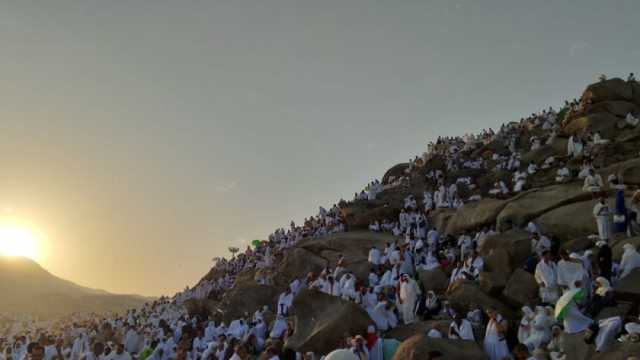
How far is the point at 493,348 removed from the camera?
1365 centimetres

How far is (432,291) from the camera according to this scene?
18391mm

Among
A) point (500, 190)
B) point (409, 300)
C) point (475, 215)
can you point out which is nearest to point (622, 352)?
point (409, 300)

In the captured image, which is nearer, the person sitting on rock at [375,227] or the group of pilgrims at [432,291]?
the group of pilgrims at [432,291]

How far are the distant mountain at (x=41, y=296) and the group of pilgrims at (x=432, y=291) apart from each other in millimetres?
60567

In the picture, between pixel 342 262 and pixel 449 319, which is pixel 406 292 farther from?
pixel 342 262

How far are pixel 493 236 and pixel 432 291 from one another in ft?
10.1

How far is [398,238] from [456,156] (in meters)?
11.3

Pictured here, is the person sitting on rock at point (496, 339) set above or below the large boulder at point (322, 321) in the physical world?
below

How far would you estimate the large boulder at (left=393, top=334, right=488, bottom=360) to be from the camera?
468 inches

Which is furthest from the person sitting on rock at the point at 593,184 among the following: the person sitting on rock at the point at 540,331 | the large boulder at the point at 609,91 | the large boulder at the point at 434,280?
the large boulder at the point at 609,91

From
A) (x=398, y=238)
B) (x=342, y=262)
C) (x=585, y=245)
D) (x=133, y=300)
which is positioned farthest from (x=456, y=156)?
(x=133, y=300)

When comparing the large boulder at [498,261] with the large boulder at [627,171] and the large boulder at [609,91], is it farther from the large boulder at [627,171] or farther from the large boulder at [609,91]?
the large boulder at [609,91]

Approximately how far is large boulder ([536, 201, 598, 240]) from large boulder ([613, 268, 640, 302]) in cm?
541

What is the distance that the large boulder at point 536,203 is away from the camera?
878 inches
